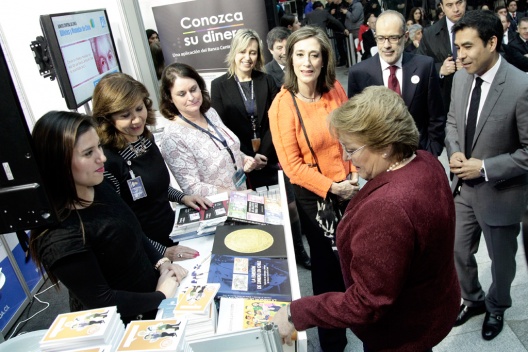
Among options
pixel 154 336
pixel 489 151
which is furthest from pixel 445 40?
pixel 154 336

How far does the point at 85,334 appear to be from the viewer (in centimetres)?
117

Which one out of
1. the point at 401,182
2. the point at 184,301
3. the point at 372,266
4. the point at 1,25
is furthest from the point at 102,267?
the point at 1,25

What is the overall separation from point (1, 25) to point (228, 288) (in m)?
3.20

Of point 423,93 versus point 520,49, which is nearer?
point 423,93

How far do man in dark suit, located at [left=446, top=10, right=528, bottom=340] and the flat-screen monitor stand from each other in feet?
7.82

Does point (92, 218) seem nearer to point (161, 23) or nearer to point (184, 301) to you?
point (184, 301)

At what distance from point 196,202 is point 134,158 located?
393 mm

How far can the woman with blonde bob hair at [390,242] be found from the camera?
3.86 feet

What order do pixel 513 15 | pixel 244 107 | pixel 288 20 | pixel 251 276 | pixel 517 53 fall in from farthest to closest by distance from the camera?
pixel 513 15 → pixel 288 20 → pixel 517 53 → pixel 244 107 → pixel 251 276

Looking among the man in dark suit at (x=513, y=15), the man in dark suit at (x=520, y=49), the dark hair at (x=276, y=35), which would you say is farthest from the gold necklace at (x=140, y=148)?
the man in dark suit at (x=513, y=15)

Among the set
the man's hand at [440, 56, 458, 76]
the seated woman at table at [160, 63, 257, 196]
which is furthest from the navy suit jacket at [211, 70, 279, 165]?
the man's hand at [440, 56, 458, 76]

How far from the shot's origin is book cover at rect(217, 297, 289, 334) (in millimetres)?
1406

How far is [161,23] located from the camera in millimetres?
4484

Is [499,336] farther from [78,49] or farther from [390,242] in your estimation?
[78,49]
